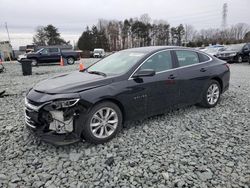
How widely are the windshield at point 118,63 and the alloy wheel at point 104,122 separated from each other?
2.52ft

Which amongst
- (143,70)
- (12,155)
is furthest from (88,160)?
(143,70)

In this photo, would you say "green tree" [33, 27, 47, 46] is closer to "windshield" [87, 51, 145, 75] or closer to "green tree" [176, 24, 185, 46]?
"green tree" [176, 24, 185, 46]

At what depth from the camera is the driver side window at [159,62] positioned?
3.90 metres

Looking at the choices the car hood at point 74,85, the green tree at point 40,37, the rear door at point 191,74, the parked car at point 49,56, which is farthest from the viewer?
the green tree at point 40,37

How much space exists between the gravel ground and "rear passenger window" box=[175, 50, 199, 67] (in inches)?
48.1

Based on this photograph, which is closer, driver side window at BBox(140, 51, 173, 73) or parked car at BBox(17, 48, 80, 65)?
driver side window at BBox(140, 51, 173, 73)

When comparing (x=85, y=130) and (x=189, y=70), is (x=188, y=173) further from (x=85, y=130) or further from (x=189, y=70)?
(x=189, y=70)

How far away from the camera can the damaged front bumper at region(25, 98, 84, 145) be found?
299 cm

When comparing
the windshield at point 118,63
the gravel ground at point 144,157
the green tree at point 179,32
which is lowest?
the gravel ground at point 144,157

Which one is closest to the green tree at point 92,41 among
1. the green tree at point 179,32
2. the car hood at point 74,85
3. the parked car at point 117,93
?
the green tree at point 179,32

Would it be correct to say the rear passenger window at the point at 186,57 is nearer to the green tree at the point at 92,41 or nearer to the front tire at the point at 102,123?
the front tire at the point at 102,123

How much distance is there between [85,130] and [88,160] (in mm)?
445

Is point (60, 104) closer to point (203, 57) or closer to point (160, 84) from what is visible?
point (160, 84)

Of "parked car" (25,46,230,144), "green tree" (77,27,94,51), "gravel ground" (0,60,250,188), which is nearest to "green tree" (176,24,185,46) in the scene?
"green tree" (77,27,94,51)
